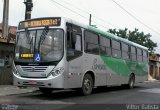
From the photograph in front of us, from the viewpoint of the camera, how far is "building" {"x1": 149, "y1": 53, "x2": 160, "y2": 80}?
204 feet

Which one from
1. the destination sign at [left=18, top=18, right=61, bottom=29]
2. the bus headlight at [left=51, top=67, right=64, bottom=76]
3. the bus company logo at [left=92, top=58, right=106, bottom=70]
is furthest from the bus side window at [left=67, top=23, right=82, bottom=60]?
the bus company logo at [left=92, top=58, right=106, bottom=70]

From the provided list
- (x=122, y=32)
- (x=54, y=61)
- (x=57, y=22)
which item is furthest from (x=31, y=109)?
(x=122, y=32)

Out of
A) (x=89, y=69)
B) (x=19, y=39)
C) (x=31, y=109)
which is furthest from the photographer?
(x=89, y=69)

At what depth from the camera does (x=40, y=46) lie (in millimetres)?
14430

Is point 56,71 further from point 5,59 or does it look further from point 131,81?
point 131,81

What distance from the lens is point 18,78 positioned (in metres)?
14.7

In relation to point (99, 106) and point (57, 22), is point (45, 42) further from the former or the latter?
point (99, 106)

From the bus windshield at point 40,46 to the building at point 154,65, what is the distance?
158ft

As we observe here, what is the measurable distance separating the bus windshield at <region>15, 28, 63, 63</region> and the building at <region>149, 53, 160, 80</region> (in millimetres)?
48105

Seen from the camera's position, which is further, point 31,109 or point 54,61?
point 54,61

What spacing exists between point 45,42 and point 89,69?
9.76 ft

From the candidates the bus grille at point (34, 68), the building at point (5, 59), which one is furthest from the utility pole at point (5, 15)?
the bus grille at point (34, 68)

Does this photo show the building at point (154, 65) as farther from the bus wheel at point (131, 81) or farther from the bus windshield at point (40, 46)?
the bus windshield at point (40, 46)

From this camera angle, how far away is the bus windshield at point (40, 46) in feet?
46.7
